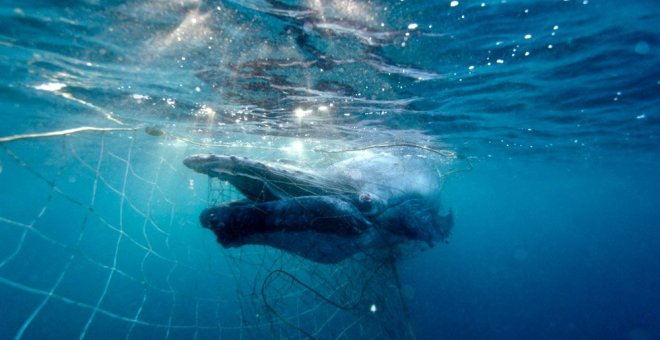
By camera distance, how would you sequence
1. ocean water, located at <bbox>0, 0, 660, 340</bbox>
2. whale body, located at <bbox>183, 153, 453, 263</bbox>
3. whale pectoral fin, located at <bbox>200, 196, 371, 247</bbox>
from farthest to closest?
ocean water, located at <bbox>0, 0, 660, 340</bbox>, whale body, located at <bbox>183, 153, 453, 263</bbox>, whale pectoral fin, located at <bbox>200, 196, 371, 247</bbox>

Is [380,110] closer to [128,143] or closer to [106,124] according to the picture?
[106,124]

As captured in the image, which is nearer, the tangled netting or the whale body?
the whale body

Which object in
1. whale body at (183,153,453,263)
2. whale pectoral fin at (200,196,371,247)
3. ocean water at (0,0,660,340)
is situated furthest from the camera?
ocean water at (0,0,660,340)

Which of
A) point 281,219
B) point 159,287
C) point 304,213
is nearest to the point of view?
point 281,219

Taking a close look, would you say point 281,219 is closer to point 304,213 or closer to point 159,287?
point 304,213

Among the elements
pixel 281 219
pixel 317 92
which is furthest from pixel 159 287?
pixel 281 219

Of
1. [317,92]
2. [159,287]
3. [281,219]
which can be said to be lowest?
[159,287]

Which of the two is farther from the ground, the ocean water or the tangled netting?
the ocean water

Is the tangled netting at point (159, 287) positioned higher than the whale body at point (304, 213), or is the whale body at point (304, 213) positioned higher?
the whale body at point (304, 213)

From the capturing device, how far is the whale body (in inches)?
186

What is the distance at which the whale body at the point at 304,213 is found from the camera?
15.5 ft

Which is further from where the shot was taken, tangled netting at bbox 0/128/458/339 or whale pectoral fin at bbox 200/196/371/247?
tangled netting at bbox 0/128/458/339

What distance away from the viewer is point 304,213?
5070 millimetres

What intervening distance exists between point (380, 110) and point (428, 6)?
680cm
